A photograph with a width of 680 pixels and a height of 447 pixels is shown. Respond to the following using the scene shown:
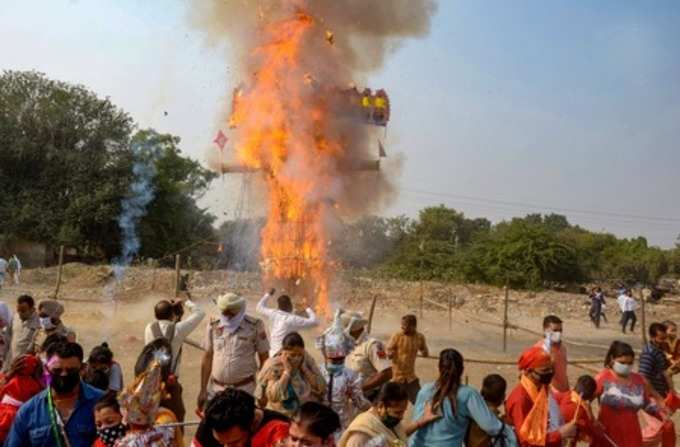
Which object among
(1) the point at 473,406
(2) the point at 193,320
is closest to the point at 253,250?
(2) the point at 193,320

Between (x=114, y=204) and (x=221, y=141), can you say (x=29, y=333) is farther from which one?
(x=114, y=204)

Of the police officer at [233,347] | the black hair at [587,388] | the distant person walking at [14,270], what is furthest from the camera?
the distant person walking at [14,270]

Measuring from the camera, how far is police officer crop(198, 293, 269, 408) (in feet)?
20.0

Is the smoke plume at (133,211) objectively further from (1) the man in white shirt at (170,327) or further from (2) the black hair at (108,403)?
(2) the black hair at (108,403)

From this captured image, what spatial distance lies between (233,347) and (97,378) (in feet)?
4.86

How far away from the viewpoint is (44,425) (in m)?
3.79

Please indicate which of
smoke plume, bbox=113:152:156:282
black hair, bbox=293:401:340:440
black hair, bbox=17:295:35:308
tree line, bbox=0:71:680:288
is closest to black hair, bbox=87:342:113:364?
black hair, bbox=17:295:35:308

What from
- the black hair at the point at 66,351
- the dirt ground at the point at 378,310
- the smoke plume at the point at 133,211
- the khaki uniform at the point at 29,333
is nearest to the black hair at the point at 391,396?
the black hair at the point at 66,351

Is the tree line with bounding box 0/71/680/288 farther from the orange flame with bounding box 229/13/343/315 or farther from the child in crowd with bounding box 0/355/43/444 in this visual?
the child in crowd with bounding box 0/355/43/444

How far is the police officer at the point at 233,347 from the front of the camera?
610cm

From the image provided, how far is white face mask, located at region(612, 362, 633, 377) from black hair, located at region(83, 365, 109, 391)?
161 inches

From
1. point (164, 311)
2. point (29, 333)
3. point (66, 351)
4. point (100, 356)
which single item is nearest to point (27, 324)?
point (29, 333)

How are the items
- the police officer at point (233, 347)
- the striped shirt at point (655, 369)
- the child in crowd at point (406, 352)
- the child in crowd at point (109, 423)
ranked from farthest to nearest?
the child in crowd at point (406, 352), the striped shirt at point (655, 369), the police officer at point (233, 347), the child in crowd at point (109, 423)

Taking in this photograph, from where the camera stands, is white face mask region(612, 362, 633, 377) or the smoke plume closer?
white face mask region(612, 362, 633, 377)
